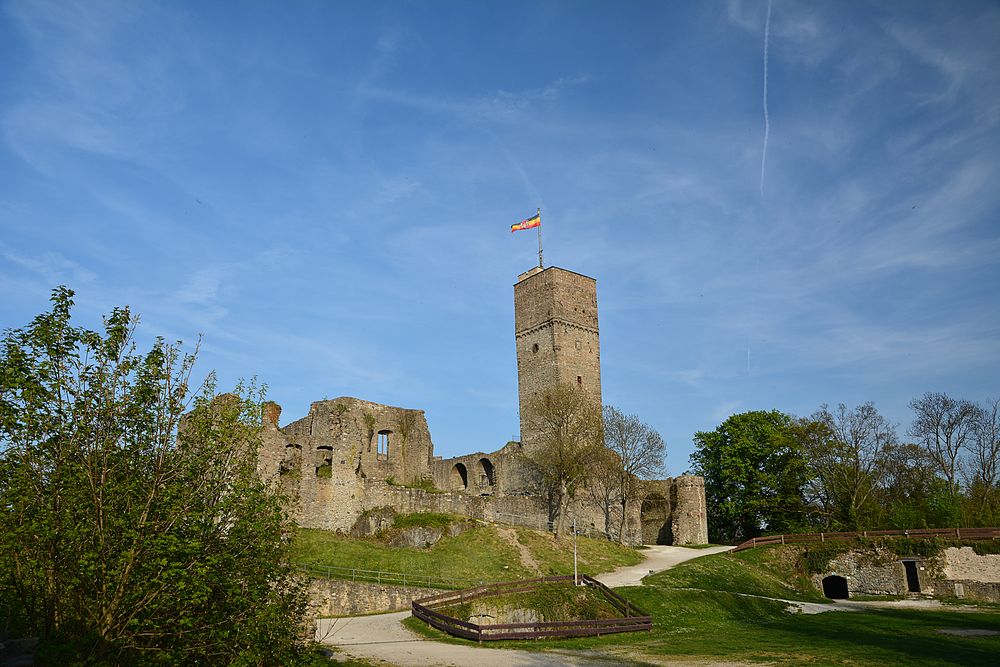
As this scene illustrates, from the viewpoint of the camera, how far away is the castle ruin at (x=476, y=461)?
116ft

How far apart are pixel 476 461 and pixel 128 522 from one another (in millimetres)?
39062

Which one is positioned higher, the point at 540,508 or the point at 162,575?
the point at 540,508

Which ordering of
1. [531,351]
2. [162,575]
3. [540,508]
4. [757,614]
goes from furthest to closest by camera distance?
[531,351]
[540,508]
[757,614]
[162,575]

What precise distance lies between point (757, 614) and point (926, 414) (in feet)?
101

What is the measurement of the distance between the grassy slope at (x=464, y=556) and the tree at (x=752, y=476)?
609 inches

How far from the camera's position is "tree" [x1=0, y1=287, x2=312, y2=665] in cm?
1059

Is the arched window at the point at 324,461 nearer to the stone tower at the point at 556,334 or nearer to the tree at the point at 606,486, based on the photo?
the stone tower at the point at 556,334

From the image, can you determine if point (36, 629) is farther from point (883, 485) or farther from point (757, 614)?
point (883, 485)

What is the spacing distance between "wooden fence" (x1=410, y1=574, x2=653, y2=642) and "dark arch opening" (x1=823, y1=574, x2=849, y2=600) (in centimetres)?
1766

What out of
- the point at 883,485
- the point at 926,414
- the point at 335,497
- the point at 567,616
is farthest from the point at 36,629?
the point at 926,414

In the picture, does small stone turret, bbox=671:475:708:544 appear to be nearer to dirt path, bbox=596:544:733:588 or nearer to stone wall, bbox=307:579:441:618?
dirt path, bbox=596:544:733:588

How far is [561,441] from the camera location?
1705 inches

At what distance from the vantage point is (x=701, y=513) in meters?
48.2

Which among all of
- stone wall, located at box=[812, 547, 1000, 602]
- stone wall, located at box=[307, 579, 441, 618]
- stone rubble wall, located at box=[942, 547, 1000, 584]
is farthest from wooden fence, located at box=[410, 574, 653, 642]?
stone rubble wall, located at box=[942, 547, 1000, 584]
